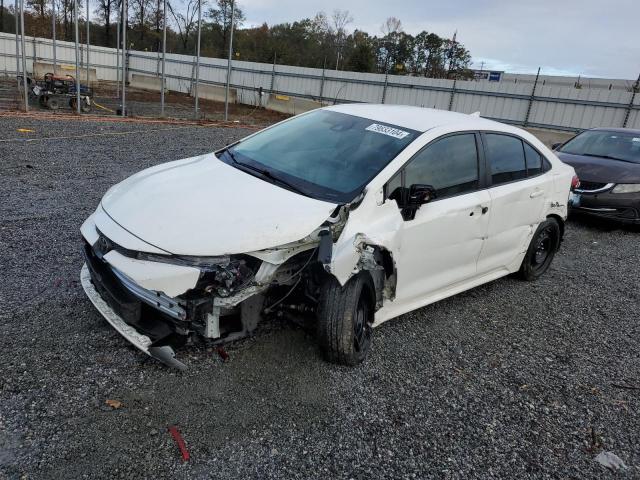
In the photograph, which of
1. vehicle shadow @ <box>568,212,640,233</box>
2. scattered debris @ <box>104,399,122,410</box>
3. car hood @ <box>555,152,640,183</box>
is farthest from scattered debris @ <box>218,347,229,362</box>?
vehicle shadow @ <box>568,212,640,233</box>

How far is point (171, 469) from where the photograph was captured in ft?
7.32

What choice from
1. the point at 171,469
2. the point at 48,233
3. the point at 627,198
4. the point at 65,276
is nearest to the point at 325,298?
the point at 171,469

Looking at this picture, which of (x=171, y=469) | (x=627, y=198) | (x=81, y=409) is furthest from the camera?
(x=627, y=198)

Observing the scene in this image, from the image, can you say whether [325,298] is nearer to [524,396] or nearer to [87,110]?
[524,396]

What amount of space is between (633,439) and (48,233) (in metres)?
5.07

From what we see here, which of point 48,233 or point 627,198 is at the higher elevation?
point 627,198

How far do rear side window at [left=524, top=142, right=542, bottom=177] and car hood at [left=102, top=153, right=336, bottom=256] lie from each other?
2.40m

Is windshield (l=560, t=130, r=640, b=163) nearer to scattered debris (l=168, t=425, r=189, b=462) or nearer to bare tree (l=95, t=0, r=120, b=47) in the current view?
scattered debris (l=168, t=425, r=189, b=462)

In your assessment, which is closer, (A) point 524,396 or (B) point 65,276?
(A) point 524,396

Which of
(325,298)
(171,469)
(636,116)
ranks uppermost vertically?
(636,116)

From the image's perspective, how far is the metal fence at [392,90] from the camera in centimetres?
1709

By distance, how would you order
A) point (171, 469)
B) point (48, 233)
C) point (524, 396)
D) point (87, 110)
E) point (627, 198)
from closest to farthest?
point (171, 469), point (524, 396), point (48, 233), point (627, 198), point (87, 110)

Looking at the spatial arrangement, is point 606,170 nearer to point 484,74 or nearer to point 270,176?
point 270,176

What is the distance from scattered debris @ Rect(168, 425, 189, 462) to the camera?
2.31 meters
